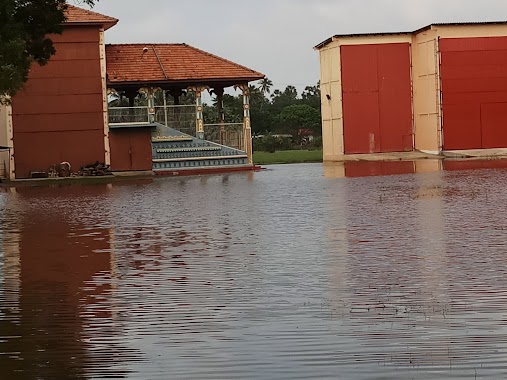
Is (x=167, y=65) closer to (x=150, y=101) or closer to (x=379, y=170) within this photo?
(x=150, y=101)

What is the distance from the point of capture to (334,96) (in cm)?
5059

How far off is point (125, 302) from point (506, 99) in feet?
137

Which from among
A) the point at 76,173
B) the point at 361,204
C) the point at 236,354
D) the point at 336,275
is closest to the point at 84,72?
the point at 76,173

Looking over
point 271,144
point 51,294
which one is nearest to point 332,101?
point 271,144

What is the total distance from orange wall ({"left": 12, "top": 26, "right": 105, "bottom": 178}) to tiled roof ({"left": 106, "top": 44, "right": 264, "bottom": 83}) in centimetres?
135

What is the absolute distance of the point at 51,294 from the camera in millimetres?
8891

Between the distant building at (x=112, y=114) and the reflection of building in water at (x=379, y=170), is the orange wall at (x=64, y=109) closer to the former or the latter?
the distant building at (x=112, y=114)

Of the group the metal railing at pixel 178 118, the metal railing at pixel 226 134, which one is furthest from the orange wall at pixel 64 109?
the metal railing at pixel 226 134

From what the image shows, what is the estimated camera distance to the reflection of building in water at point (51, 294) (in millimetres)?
6040

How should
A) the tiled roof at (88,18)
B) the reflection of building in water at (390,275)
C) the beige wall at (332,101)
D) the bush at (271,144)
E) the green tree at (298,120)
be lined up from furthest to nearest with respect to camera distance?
the green tree at (298,120), the bush at (271,144), the beige wall at (332,101), the tiled roof at (88,18), the reflection of building in water at (390,275)

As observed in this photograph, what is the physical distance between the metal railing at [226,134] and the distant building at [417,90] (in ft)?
23.8

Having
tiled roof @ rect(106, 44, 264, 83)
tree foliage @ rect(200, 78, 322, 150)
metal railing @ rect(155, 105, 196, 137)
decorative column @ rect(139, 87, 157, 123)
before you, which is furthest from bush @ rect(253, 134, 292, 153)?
decorative column @ rect(139, 87, 157, 123)

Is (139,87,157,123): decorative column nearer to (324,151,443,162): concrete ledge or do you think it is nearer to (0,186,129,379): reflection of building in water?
(324,151,443,162): concrete ledge

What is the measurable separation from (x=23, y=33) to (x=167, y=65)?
22277mm
